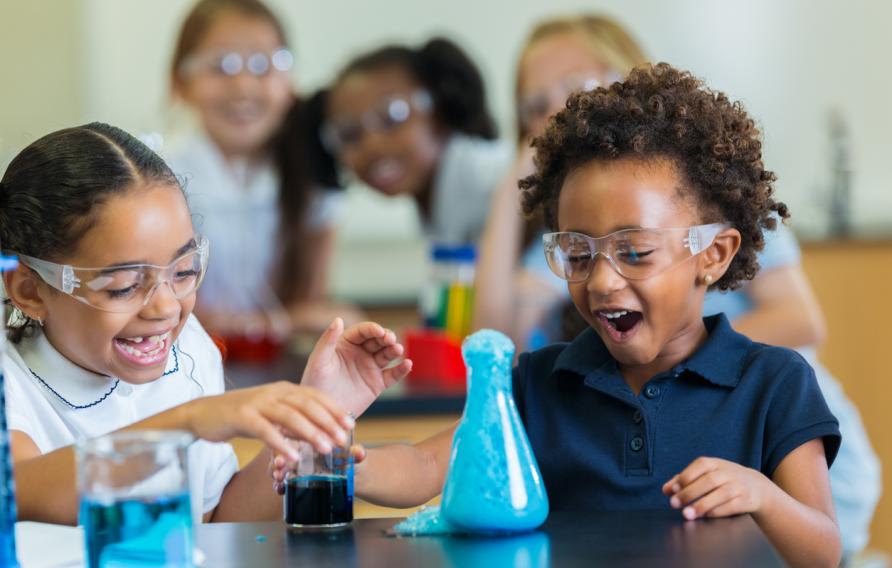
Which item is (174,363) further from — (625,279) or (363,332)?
(625,279)

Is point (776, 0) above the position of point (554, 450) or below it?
above

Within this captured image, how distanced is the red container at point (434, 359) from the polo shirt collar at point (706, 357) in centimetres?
101

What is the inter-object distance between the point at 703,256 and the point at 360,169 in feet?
5.72

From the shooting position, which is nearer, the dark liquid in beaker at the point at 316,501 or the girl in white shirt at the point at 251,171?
the dark liquid in beaker at the point at 316,501

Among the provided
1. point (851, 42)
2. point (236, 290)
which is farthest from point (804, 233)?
point (236, 290)

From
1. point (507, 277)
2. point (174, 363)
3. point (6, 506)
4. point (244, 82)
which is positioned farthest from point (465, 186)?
point (6, 506)

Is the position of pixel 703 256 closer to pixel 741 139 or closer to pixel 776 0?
pixel 741 139

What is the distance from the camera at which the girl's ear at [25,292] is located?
133 centimetres

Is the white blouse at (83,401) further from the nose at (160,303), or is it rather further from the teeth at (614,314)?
the teeth at (614,314)

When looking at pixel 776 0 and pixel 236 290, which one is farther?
→ pixel 776 0

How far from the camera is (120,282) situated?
49.6 inches

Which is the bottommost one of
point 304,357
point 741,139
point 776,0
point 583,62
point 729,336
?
point 304,357

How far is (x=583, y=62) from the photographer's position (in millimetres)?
2654

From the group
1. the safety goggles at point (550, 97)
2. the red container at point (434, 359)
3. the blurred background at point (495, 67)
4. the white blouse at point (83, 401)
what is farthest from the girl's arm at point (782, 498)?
the blurred background at point (495, 67)
